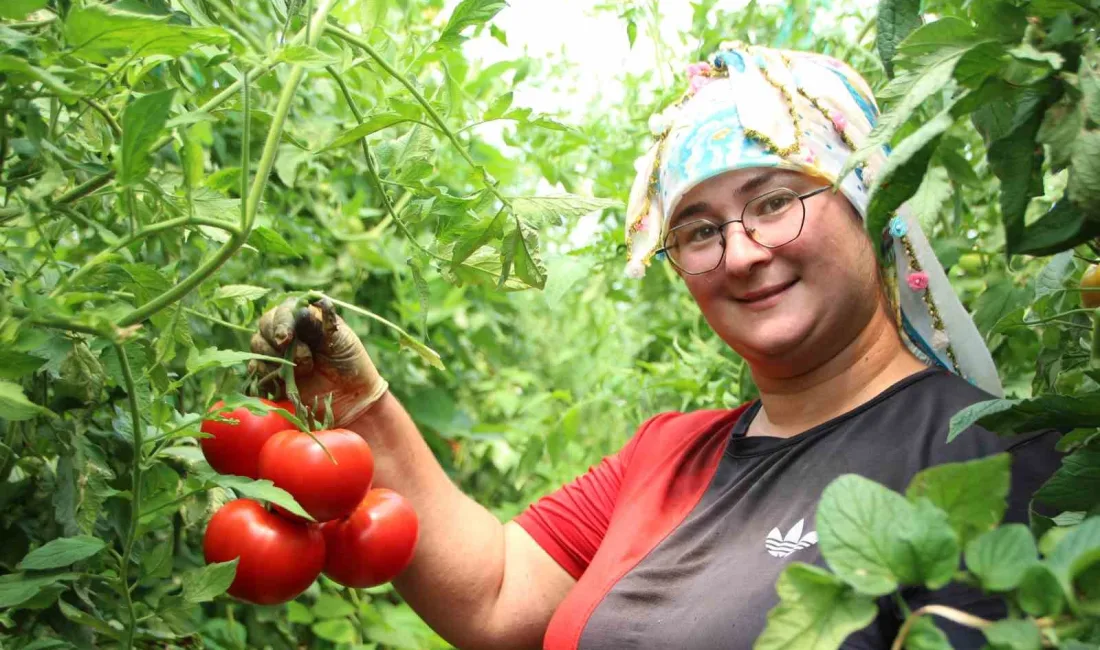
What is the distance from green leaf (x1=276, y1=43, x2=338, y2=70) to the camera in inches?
25.3

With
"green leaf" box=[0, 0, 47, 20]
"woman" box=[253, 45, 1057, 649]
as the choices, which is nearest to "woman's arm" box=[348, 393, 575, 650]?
"woman" box=[253, 45, 1057, 649]

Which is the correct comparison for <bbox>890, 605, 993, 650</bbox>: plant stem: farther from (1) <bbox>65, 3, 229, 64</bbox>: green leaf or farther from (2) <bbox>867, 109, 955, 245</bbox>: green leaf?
(1) <bbox>65, 3, 229, 64</bbox>: green leaf

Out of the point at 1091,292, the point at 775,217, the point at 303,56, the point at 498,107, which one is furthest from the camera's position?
the point at 775,217

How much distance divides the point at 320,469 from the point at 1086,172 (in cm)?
63

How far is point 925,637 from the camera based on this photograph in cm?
44

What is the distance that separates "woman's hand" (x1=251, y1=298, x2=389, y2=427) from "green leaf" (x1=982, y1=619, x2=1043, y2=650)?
739 millimetres

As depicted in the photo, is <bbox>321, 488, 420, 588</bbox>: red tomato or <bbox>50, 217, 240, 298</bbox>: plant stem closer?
<bbox>50, 217, 240, 298</bbox>: plant stem

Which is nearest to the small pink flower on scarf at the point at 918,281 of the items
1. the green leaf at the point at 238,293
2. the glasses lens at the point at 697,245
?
the glasses lens at the point at 697,245

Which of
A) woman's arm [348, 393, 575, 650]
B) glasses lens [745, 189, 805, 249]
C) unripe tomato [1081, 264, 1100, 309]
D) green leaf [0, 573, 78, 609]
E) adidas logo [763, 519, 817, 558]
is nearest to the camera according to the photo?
green leaf [0, 573, 78, 609]

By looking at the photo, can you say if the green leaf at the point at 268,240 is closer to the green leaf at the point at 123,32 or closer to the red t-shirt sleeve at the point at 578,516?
the green leaf at the point at 123,32

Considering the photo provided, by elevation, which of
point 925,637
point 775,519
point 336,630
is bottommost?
point 336,630

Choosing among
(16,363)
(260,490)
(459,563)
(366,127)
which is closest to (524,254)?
(366,127)

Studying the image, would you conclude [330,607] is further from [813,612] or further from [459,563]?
[813,612]

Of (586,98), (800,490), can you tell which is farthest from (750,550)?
(586,98)
